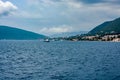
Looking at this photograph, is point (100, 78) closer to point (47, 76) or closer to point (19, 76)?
point (47, 76)

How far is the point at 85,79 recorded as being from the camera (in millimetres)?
54594

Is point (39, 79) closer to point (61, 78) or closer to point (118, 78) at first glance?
point (61, 78)

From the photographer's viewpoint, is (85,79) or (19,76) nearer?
(85,79)

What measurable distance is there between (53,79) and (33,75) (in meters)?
7.24

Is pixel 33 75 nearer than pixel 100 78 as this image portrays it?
No

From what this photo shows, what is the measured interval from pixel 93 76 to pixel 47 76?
10344 mm

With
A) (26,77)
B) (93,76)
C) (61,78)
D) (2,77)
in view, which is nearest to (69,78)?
(61,78)

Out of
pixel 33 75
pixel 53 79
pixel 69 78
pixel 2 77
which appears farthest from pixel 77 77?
pixel 2 77

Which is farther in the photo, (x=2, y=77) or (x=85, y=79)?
(x=2, y=77)

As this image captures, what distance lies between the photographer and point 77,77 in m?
57.1

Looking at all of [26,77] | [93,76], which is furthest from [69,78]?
[26,77]

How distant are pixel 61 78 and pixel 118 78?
12026 millimetres

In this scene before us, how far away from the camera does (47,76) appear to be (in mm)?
59469

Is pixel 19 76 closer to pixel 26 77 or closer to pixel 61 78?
pixel 26 77
